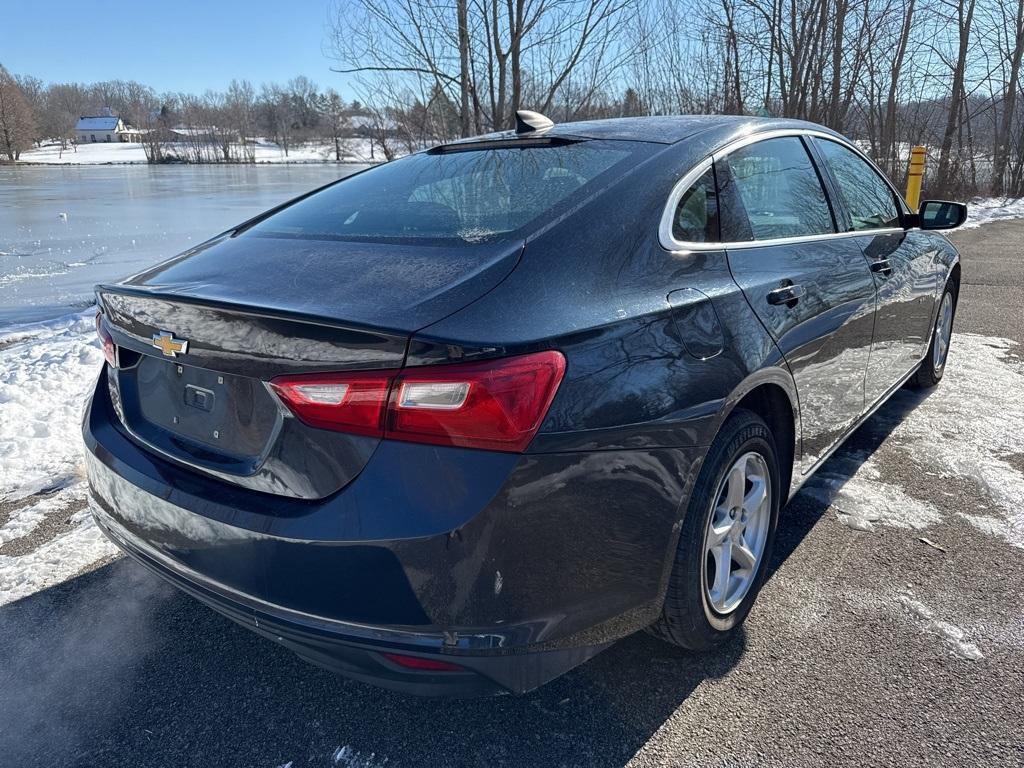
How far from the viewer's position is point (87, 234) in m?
13.9

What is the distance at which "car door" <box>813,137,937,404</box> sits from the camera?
3.21 meters

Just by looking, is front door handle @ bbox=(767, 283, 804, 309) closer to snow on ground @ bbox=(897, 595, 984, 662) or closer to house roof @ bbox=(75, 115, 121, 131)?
snow on ground @ bbox=(897, 595, 984, 662)

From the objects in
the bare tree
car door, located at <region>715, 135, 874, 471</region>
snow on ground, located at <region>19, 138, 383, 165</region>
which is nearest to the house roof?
snow on ground, located at <region>19, 138, 383, 165</region>

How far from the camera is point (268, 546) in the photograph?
65.7 inches

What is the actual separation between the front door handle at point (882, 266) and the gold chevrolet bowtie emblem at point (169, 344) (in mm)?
2707

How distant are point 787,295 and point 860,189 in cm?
141

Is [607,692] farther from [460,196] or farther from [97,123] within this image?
[97,123]

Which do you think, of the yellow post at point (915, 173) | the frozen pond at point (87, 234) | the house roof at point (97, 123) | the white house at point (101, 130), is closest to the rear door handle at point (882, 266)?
the frozen pond at point (87, 234)

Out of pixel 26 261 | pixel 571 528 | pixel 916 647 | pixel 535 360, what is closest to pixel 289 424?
pixel 535 360

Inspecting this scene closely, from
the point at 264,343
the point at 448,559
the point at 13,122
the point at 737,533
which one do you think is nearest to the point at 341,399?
the point at 264,343

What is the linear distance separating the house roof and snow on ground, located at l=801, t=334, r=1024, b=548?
5806 inches

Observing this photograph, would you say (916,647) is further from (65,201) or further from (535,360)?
(65,201)

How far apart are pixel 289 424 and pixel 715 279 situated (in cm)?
124

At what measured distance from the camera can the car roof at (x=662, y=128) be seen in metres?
2.48
